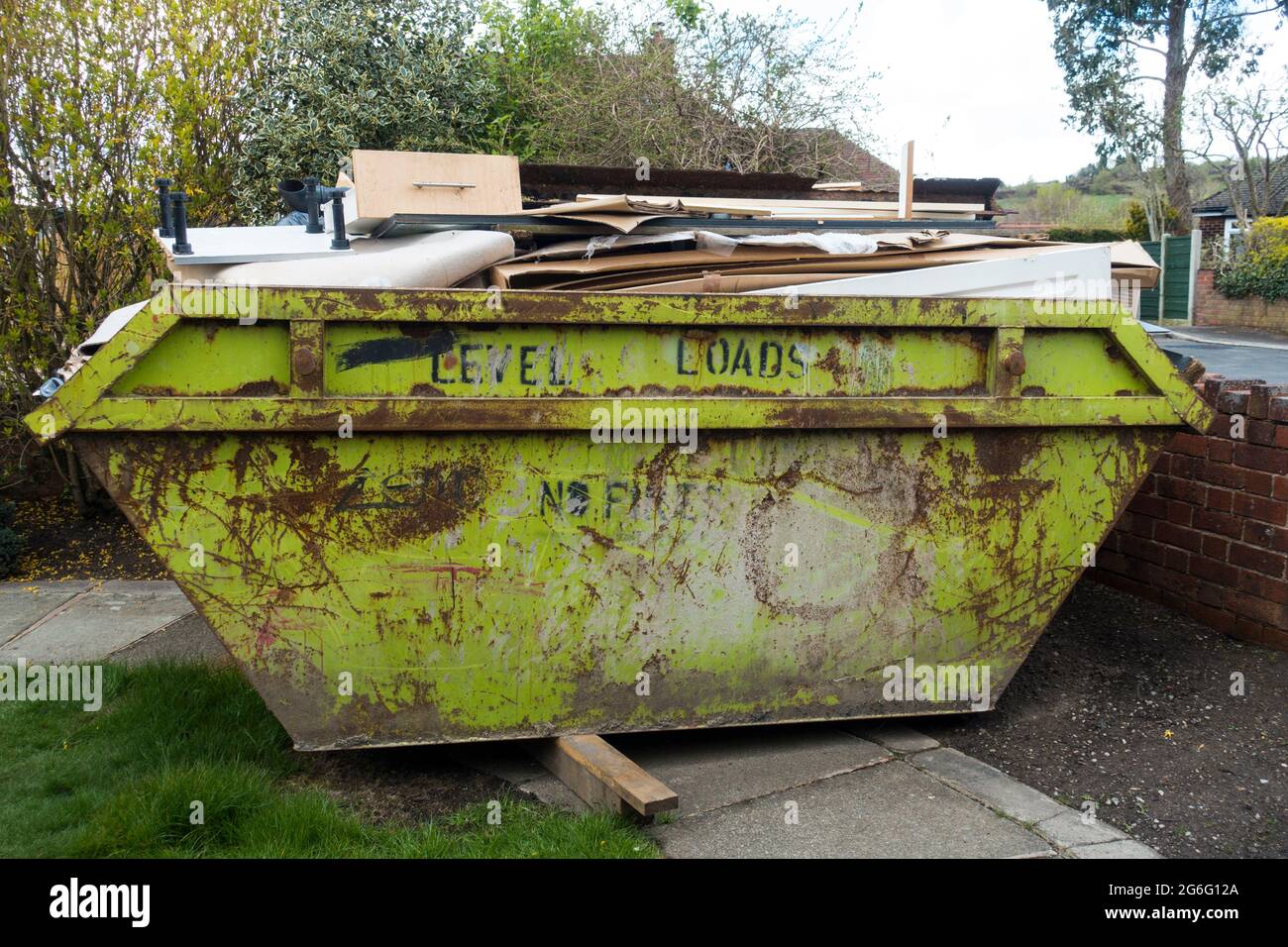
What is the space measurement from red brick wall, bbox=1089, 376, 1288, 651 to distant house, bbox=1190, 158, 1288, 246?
22723 millimetres

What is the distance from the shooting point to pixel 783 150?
1019 cm

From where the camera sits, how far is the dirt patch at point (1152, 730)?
120 inches

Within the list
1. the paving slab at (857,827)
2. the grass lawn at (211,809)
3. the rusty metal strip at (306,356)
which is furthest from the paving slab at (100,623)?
the paving slab at (857,827)

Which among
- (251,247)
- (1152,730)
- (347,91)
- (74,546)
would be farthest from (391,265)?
(347,91)

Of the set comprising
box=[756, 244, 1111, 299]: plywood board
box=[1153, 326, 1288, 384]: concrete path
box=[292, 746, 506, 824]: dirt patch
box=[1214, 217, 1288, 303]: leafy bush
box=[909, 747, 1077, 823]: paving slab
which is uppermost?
box=[1214, 217, 1288, 303]: leafy bush

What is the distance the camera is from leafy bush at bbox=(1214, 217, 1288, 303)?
2100 centimetres

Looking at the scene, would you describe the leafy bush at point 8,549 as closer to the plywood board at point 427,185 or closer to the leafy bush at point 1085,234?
the plywood board at point 427,185

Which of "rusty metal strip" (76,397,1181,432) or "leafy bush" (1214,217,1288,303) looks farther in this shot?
"leafy bush" (1214,217,1288,303)

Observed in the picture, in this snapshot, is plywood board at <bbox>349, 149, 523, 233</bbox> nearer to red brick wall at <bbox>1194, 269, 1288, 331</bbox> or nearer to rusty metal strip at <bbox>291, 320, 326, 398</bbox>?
rusty metal strip at <bbox>291, 320, 326, 398</bbox>

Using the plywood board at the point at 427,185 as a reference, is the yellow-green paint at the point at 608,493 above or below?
below

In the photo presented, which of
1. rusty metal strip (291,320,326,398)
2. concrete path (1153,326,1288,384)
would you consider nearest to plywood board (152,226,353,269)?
rusty metal strip (291,320,326,398)

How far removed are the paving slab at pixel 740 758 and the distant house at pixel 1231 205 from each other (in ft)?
80.5

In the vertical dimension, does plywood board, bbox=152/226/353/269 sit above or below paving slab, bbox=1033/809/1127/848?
above

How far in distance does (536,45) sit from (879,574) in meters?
8.52
